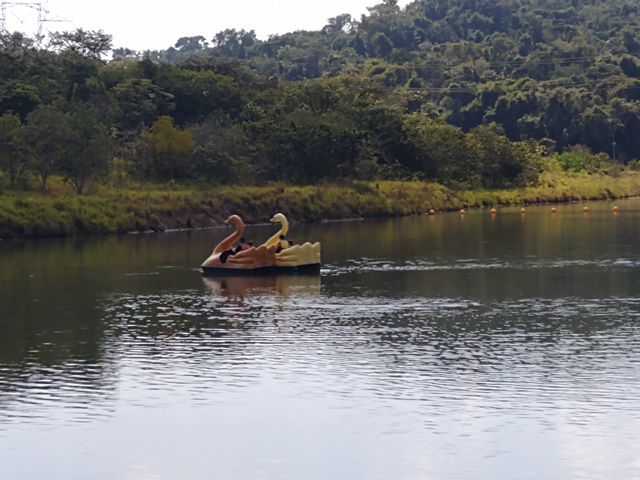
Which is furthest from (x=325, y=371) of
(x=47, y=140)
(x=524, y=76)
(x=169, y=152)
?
(x=524, y=76)

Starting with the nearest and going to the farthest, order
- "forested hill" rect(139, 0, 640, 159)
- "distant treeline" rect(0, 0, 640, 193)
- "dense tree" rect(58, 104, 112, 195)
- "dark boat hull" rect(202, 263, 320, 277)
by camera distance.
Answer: "dark boat hull" rect(202, 263, 320, 277)
"dense tree" rect(58, 104, 112, 195)
"distant treeline" rect(0, 0, 640, 193)
"forested hill" rect(139, 0, 640, 159)

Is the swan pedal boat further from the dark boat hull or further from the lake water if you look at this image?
the lake water

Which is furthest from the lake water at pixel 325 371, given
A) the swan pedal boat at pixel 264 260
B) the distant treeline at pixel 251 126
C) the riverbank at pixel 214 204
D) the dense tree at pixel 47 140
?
the distant treeline at pixel 251 126

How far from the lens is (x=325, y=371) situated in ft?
84.0

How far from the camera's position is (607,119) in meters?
131

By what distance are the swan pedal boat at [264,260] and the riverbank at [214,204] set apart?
20224 mm

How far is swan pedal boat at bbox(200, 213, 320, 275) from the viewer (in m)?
44.0

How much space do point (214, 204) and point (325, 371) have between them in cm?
4774

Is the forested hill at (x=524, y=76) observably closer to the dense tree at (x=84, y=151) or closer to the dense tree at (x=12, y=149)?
the dense tree at (x=84, y=151)

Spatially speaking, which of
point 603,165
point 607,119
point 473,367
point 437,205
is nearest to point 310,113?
point 437,205

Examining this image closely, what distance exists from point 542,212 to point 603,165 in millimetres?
34532

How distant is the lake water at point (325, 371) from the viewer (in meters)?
19.1

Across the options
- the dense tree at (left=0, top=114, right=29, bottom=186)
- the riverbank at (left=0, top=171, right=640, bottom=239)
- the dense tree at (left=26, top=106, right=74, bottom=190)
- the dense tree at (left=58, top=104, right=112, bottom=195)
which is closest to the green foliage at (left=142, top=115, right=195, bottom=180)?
the riverbank at (left=0, top=171, right=640, bottom=239)

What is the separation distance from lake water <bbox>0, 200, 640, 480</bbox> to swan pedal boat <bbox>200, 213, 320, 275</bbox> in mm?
796
